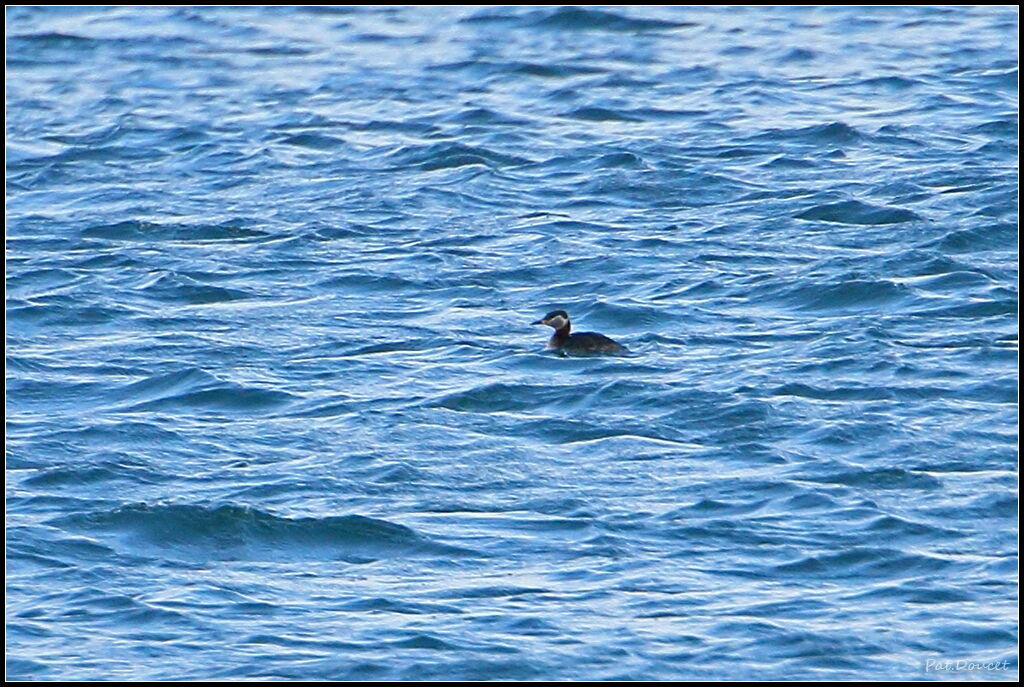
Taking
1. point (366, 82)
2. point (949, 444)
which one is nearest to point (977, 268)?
point (949, 444)

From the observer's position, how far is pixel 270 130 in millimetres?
21000

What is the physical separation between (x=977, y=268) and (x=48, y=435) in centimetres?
761

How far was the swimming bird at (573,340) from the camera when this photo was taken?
46.2 ft

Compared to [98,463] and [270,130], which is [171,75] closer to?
[270,130]

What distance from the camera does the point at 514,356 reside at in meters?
14.4

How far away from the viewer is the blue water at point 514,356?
10.2 meters

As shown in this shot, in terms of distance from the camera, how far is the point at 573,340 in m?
14.1

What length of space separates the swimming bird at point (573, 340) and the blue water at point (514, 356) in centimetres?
12

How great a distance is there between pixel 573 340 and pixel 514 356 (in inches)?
21.0

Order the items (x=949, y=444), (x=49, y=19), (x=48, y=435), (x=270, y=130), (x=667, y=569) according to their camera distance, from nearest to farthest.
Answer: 1. (x=667, y=569)
2. (x=949, y=444)
3. (x=48, y=435)
4. (x=270, y=130)
5. (x=49, y=19)

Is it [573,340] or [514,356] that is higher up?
[573,340]

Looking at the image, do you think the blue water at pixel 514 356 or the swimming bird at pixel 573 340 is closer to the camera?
the blue water at pixel 514 356

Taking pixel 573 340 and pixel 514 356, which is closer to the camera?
pixel 573 340

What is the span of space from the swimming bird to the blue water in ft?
0.40
